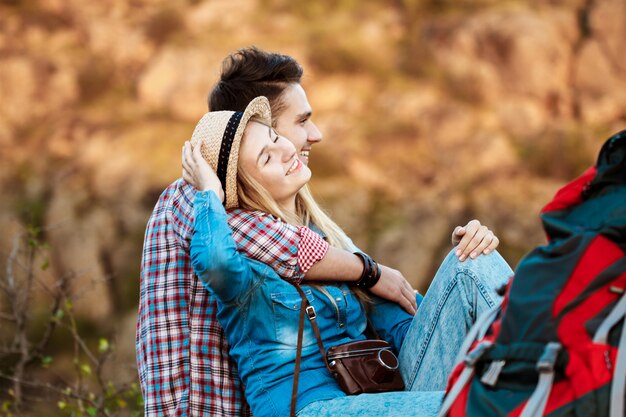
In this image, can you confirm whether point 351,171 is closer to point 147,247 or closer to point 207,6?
point 207,6

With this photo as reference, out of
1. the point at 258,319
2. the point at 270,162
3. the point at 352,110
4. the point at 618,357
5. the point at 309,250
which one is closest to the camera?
the point at 618,357

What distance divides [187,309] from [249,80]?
2.65 feet

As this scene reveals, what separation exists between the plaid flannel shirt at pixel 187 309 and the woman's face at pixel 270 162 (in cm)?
14

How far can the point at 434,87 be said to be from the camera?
356 inches

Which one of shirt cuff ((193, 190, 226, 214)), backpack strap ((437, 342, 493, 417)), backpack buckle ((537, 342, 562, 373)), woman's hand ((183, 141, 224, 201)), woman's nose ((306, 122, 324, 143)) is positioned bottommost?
backpack strap ((437, 342, 493, 417))

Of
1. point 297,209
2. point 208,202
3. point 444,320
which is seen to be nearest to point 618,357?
point 444,320

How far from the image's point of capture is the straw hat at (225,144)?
8.79ft

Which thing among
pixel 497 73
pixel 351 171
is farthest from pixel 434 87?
pixel 351 171

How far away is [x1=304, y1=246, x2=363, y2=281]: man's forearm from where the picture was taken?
8.57ft

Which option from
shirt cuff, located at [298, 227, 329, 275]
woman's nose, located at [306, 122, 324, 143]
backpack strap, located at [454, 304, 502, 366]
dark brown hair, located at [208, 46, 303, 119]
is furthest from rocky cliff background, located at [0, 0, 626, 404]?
backpack strap, located at [454, 304, 502, 366]

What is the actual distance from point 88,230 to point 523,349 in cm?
726

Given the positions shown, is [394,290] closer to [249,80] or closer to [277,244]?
[277,244]

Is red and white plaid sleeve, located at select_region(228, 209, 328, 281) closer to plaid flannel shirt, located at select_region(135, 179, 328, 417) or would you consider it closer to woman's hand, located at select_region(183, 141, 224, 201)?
plaid flannel shirt, located at select_region(135, 179, 328, 417)

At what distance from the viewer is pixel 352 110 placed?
8.73m
